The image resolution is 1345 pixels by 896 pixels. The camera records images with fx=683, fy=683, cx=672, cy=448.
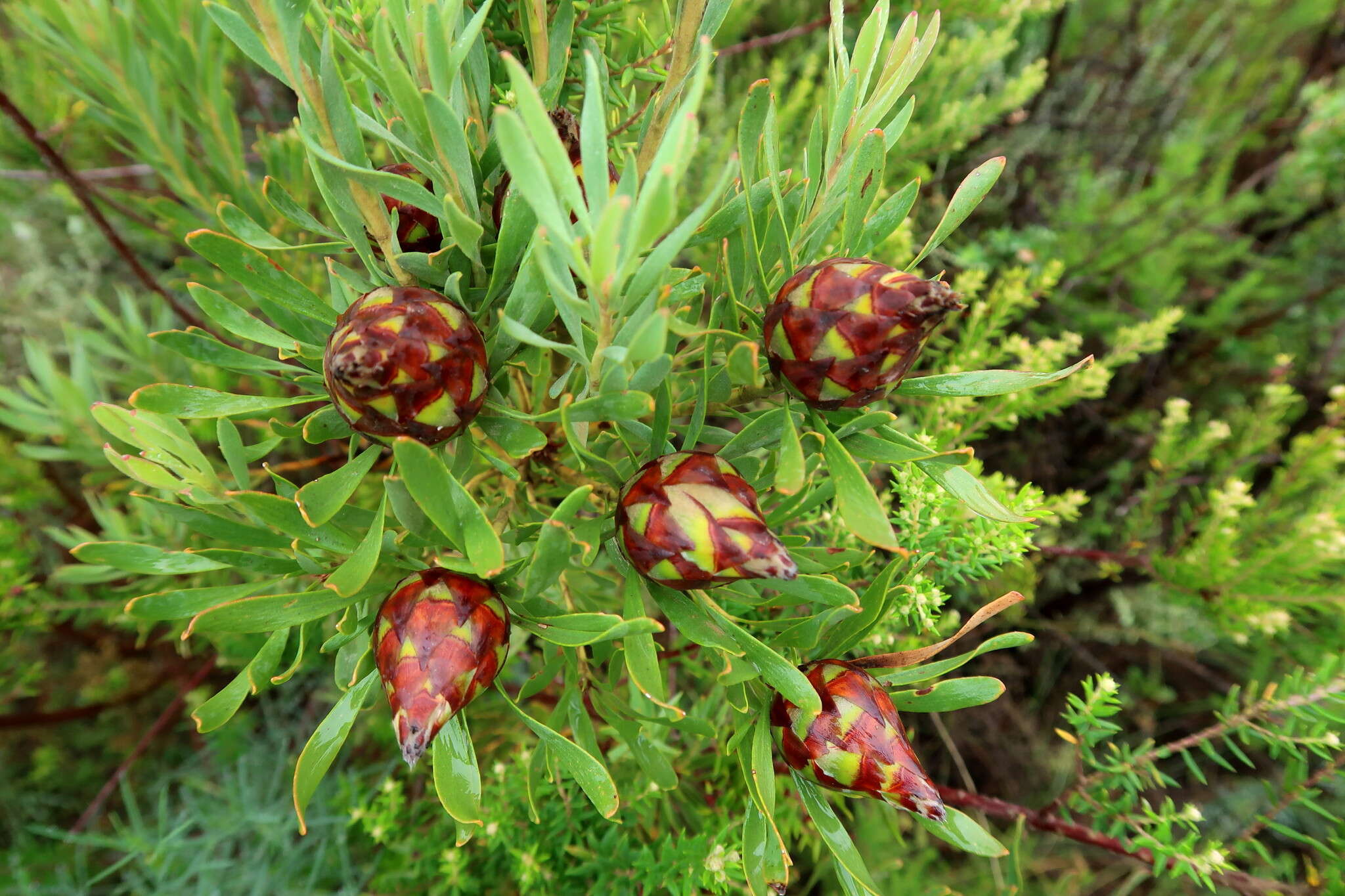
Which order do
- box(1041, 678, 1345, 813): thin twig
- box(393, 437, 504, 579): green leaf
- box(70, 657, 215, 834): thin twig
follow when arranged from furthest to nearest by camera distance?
box(70, 657, 215, 834): thin twig
box(1041, 678, 1345, 813): thin twig
box(393, 437, 504, 579): green leaf

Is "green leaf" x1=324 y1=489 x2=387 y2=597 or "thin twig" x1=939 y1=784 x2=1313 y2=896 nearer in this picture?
"green leaf" x1=324 y1=489 x2=387 y2=597

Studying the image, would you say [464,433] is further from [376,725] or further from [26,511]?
[26,511]

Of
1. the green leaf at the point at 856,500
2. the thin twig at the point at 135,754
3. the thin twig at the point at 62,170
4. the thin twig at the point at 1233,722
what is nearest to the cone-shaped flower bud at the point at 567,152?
the green leaf at the point at 856,500

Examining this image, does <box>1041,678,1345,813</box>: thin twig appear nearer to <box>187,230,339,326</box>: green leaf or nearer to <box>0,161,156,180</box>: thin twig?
<box>187,230,339,326</box>: green leaf

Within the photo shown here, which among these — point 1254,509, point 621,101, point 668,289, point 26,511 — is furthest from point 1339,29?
point 26,511

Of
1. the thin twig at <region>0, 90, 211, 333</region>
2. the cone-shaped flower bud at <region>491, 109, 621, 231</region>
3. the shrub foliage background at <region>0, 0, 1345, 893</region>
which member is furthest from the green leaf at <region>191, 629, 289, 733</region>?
the thin twig at <region>0, 90, 211, 333</region>

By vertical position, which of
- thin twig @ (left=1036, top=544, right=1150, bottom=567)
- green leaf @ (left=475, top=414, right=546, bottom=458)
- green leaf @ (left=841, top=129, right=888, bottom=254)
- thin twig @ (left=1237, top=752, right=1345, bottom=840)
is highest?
green leaf @ (left=841, top=129, right=888, bottom=254)

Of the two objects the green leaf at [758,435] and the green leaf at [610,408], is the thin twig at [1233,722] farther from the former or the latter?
the green leaf at [610,408]

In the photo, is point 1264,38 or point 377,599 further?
point 1264,38
